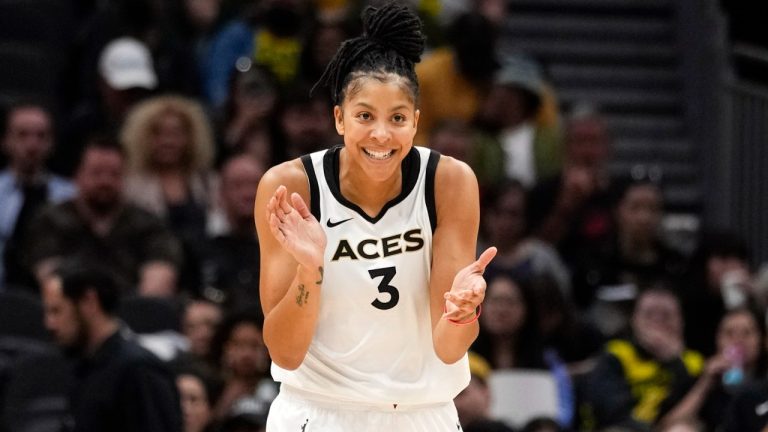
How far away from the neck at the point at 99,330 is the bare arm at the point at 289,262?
319cm

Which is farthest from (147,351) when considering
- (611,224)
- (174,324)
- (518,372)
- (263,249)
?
(611,224)

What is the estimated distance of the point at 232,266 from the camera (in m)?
9.85

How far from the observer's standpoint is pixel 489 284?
375 inches

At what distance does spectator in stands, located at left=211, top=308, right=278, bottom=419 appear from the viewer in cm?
855

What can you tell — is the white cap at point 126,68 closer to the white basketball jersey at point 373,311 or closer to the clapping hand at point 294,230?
the white basketball jersey at point 373,311

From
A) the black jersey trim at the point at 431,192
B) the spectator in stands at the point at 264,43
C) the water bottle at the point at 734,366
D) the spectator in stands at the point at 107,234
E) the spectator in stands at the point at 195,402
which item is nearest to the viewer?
the black jersey trim at the point at 431,192

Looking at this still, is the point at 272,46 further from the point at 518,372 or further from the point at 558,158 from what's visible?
the point at 518,372

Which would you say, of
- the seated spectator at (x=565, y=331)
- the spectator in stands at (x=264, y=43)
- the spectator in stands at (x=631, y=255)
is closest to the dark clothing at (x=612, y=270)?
the spectator in stands at (x=631, y=255)

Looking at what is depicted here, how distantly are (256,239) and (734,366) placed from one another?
121 inches

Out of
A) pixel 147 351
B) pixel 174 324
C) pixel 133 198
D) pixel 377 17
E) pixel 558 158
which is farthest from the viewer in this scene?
pixel 558 158

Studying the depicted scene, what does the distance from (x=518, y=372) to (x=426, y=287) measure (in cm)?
423

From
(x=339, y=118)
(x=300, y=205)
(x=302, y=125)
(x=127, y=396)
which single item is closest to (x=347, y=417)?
(x=300, y=205)

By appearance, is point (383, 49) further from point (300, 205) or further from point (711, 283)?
point (711, 283)

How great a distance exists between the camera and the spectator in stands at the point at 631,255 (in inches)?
418
